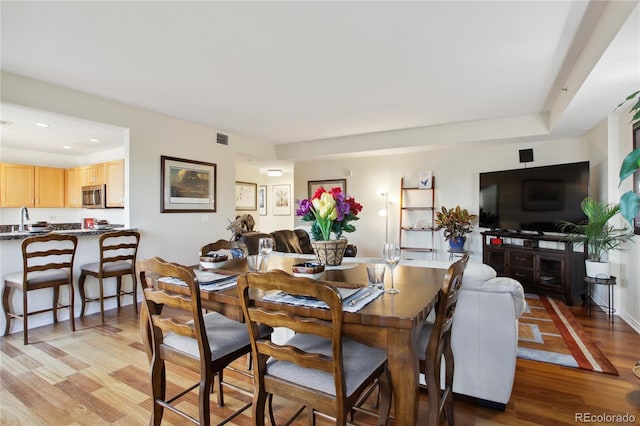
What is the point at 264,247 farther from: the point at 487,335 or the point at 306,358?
the point at 487,335

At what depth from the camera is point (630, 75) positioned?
8.53 feet

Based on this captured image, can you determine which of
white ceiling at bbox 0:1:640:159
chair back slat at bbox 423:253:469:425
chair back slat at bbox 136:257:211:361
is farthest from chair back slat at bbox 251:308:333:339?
white ceiling at bbox 0:1:640:159

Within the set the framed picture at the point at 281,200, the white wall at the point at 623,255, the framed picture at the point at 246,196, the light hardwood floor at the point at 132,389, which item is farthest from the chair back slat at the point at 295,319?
the framed picture at the point at 281,200

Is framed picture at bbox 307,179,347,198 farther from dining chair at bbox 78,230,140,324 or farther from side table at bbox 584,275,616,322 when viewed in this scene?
side table at bbox 584,275,616,322

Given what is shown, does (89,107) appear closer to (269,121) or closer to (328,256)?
(269,121)

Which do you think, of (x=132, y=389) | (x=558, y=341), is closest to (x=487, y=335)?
(x=558, y=341)

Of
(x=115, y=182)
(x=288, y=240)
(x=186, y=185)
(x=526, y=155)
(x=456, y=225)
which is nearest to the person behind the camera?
(x=186, y=185)

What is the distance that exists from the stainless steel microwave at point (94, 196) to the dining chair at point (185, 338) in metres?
5.03

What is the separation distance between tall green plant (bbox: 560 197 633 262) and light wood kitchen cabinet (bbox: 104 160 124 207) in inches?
263

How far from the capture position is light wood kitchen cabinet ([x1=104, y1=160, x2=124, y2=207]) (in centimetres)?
549

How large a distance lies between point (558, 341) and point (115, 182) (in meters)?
6.55

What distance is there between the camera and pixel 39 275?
10.3ft

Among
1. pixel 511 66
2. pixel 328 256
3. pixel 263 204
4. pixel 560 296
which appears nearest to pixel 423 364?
pixel 328 256

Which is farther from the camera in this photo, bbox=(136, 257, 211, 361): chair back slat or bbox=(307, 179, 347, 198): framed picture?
bbox=(307, 179, 347, 198): framed picture
